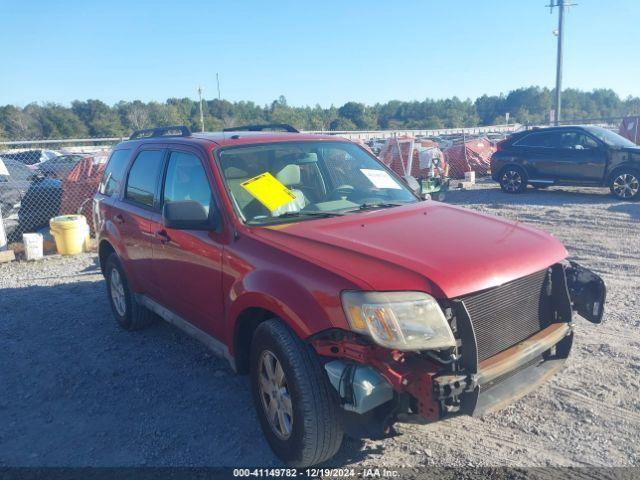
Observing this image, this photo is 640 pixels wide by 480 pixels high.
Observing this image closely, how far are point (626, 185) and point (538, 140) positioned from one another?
2.55m

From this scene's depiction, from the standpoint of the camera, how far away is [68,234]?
9008 mm

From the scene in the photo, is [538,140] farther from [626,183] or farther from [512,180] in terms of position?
[626,183]

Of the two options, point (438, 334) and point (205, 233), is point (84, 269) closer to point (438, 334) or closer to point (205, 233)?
point (205, 233)

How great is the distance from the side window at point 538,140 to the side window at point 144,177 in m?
11.8

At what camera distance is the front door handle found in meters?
4.12

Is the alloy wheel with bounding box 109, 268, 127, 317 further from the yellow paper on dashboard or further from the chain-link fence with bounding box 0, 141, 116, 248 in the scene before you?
the chain-link fence with bounding box 0, 141, 116, 248

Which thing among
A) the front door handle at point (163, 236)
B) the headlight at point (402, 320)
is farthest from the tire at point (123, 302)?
the headlight at point (402, 320)

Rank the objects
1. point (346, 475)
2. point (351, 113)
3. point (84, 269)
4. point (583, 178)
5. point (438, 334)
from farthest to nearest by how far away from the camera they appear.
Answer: point (351, 113), point (583, 178), point (84, 269), point (346, 475), point (438, 334)

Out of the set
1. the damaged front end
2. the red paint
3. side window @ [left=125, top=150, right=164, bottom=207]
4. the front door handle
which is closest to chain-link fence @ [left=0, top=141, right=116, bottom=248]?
side window @ [left=125, top=150, right=164, bottom=207]

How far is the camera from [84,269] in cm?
818

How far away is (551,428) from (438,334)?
4.84 feet

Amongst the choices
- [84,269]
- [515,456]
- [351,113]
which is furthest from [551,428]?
[351,113]

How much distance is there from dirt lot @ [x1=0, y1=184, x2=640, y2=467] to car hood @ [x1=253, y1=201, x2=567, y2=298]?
116 centimetres

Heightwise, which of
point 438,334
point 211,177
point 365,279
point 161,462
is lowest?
point 161,462
